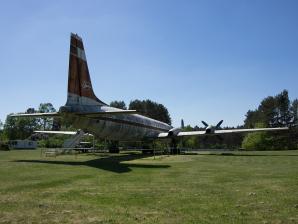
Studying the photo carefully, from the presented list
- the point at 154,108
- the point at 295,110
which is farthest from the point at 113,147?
the point at 295,110

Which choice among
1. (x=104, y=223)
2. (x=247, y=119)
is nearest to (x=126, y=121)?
(x=104, y=223)

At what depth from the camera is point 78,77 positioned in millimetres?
26578

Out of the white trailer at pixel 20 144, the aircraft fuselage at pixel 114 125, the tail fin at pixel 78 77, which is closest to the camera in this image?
the tail fin at pixel 78 77

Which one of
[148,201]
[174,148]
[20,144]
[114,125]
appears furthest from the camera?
[20,144]

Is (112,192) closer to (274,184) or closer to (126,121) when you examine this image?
(274,184)

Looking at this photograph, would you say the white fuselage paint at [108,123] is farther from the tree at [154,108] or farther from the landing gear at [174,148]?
the tree at [154,108]

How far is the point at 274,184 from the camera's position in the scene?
→ 12445mm

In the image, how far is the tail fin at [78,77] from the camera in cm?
2562

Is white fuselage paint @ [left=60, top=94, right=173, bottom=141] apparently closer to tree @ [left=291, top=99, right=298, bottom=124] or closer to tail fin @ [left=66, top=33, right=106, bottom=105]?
tail fin @ [left=66, top=33, right=106, bottom=105]

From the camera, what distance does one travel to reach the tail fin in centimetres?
2562

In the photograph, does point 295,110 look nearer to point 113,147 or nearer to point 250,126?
point 250,126


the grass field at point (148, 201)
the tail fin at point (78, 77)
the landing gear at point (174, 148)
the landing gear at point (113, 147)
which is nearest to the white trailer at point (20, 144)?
the landing gear at point (113, 147)

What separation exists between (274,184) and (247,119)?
15102 cm

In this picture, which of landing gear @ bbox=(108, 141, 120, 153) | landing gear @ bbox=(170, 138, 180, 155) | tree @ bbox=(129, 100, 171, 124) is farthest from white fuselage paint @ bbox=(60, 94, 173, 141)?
tree @ bbox=(129, 100, 171, 124)
